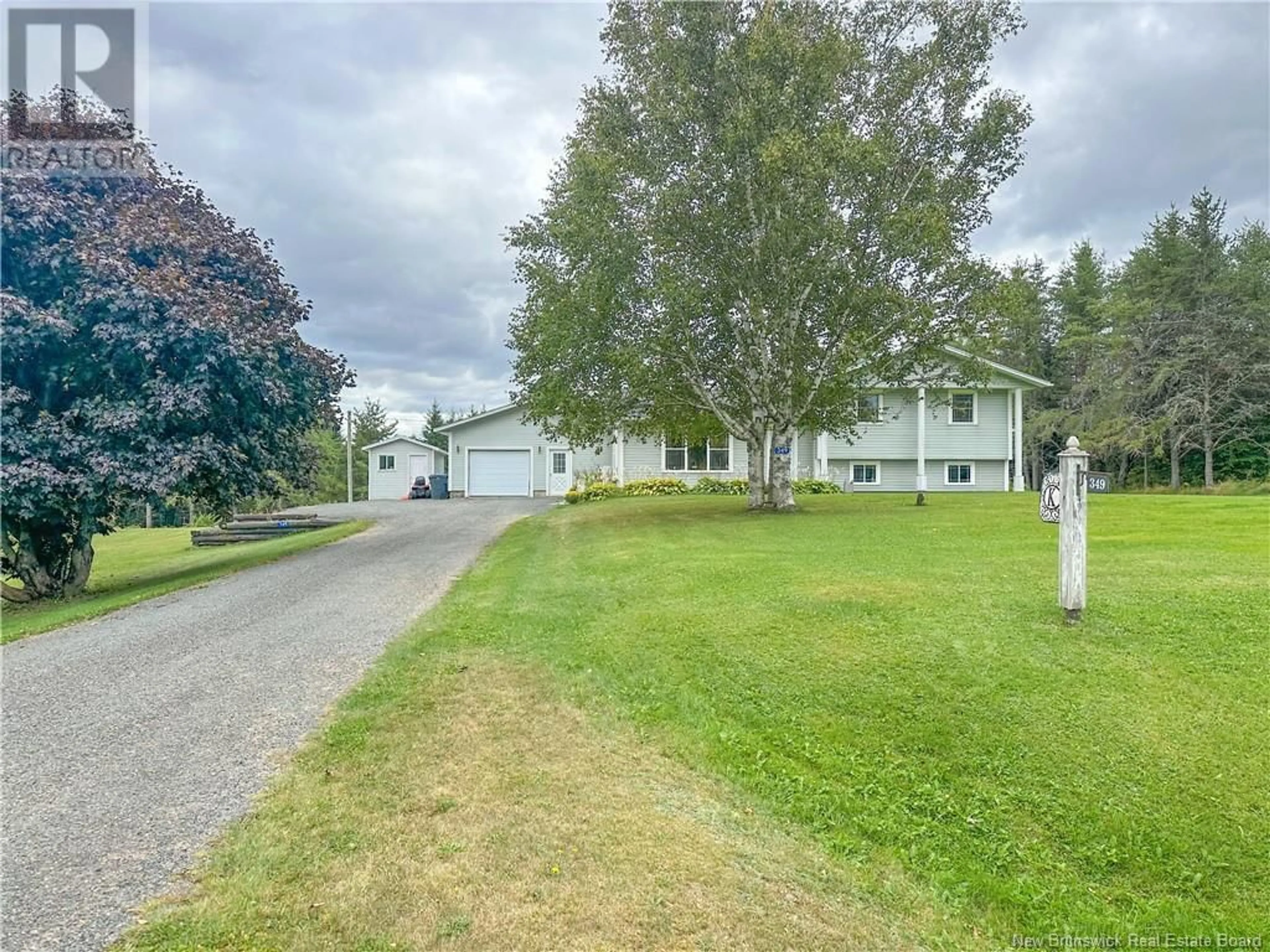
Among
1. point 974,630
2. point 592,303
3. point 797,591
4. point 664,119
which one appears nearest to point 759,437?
point 592,303

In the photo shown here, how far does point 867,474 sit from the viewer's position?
90.4ft

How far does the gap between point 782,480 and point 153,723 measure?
46.1 ft

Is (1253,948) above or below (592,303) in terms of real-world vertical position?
below

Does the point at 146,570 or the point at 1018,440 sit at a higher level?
the point at 1018,440

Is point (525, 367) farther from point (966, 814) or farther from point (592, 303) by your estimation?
point (966, 814)

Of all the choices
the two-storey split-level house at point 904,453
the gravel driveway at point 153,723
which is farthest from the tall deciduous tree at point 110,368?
the two-storey split-level house at point 904,453

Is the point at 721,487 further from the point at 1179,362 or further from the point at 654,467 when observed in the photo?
the point at 1179,362

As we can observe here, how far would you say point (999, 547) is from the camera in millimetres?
9641

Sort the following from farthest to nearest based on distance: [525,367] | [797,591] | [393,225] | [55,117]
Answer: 1. [393,225]
2. [525,367]
3. [55,117]
4. [797,591]

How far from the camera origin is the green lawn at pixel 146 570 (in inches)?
372

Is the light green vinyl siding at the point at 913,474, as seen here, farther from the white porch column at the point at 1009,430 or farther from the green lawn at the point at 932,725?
the green lawn at the point at 932,725

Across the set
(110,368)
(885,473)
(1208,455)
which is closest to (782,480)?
(885,473)

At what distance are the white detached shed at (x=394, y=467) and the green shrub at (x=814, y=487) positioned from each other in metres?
Answer: 17.1

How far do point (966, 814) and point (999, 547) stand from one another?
696 centimetres
